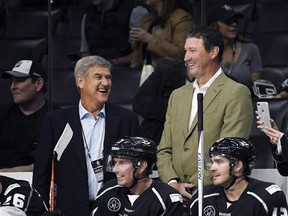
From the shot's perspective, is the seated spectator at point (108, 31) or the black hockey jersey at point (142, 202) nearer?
the black hockey jersey at point (142, 202)

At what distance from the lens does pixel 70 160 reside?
34.5ft

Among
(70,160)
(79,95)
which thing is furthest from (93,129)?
(79,95)

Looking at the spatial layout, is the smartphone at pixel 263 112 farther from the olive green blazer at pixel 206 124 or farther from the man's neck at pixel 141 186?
the man's neck at pixel 141 186

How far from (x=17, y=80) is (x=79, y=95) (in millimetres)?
527

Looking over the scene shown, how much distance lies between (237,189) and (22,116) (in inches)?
97.9

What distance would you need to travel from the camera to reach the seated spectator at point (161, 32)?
1141 centimetres

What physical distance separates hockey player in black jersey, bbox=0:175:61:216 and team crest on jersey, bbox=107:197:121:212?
443 mm

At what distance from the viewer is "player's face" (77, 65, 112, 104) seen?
10453 millimetres

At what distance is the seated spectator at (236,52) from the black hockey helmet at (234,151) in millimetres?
1521

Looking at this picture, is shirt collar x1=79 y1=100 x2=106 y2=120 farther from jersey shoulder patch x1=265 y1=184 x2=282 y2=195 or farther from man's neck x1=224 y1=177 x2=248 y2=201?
jersey shoulder patch x1=265 y1=184 x2=282 y2=195

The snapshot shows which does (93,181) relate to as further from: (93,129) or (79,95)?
(79,95)

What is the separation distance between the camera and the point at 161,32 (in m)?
11.4

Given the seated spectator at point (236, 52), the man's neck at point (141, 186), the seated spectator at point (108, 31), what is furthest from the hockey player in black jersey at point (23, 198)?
the seated spectator at point (236, 52)

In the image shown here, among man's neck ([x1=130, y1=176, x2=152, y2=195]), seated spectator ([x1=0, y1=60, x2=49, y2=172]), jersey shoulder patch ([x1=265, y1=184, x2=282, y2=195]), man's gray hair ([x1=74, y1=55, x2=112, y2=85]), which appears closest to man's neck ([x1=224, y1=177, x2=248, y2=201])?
jersey shoulder patch ([x1=265, y1=184, x2=282, y2=195])
